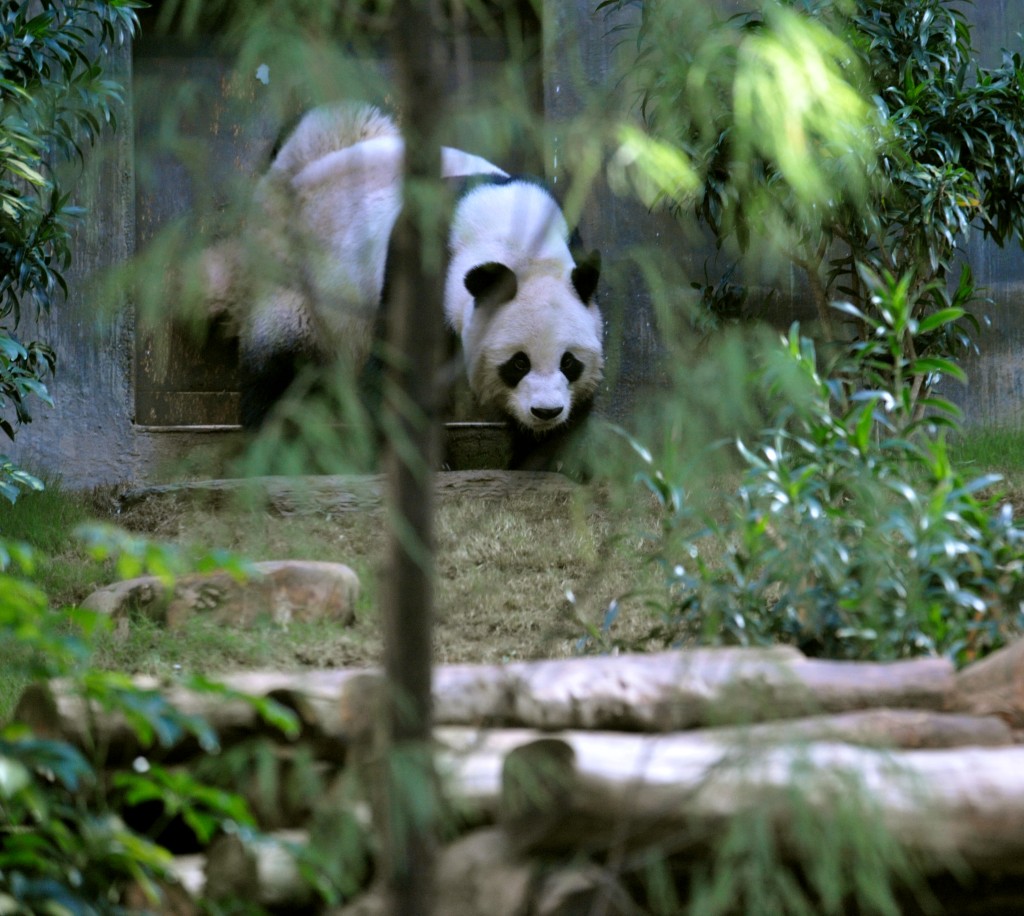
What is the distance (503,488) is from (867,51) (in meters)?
2.36

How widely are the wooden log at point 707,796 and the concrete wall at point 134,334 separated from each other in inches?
164

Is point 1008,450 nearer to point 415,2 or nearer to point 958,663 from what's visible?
point 958,663

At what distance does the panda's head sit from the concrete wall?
30 centimetres

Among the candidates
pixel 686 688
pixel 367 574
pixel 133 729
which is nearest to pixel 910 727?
pixel 686 688

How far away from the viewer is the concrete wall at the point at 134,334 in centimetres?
584

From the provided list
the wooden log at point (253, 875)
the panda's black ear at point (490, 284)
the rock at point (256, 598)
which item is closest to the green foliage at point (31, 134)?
the rock at point (256, 598)

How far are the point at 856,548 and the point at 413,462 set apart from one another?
1.35 m

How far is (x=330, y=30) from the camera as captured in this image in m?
1.52

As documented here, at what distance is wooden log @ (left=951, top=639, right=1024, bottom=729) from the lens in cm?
188

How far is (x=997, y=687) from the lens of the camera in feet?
6.25

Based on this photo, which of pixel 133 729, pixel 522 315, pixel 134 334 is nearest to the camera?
pixel 133 729

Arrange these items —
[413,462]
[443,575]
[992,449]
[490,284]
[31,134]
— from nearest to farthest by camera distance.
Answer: [413,462]
[31,134]
[443,575]
[490,284]
[992,449]

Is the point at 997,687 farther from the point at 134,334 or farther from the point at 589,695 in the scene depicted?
the point at 134,334

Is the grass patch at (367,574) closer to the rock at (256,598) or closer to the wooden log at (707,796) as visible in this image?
the rock at (256,598)
